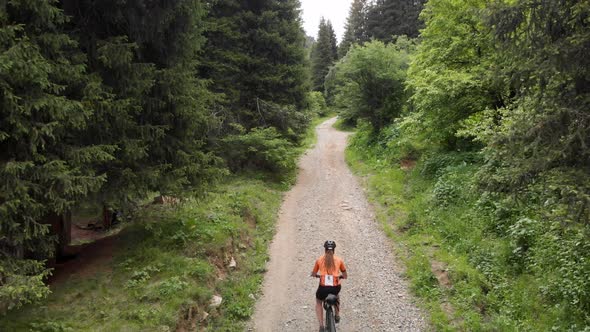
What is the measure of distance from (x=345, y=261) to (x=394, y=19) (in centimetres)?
4479

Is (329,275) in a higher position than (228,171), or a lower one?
lower

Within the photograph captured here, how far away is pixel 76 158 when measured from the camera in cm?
697

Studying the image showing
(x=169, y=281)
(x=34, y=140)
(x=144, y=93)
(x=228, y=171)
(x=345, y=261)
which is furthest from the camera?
(x=345, y=261)

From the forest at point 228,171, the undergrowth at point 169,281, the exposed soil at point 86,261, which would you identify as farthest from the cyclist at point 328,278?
the exposed soil at point 86,261

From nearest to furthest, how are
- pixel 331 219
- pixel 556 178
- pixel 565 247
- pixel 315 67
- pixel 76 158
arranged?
1. pixel 556 178
2. pixel 76 158
3. pixel 565 247
4. pixel 331 219
5. pixel 315 67

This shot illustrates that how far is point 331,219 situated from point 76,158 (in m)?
9.67

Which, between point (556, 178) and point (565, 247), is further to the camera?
point (565, 247)

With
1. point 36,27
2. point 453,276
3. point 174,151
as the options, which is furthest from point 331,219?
point 36,27

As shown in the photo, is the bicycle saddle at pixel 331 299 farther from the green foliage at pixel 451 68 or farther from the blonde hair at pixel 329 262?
the green foliage at pixel 451 68

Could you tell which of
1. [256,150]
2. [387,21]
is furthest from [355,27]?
[256,150]

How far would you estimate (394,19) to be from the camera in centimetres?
4950

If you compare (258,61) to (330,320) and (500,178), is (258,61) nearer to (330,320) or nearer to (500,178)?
(330,320)

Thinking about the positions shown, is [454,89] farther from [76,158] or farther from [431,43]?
[76,158]

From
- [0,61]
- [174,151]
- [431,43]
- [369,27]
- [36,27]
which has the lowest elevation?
[174,151]
